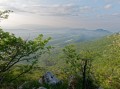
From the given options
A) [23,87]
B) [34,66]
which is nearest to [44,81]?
[23,87]

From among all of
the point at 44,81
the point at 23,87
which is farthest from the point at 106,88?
the point at 23,87

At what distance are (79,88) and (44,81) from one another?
9023 millimetres

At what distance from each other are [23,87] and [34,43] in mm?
37594

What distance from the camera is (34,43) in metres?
23.2

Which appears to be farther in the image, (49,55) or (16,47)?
(49,55)

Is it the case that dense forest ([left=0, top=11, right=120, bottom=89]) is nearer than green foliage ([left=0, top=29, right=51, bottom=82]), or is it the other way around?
green foliage ([left=0, top=29, right=51, bottom=82])

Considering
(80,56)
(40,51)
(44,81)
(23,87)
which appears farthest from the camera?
(44,81)

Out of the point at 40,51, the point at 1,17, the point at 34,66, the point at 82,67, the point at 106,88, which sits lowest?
the point at 106,88

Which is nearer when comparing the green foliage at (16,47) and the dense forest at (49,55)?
the green foliage at (16,47)

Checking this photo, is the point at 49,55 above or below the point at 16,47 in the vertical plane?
below

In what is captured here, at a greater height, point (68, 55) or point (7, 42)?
point (7, 42)

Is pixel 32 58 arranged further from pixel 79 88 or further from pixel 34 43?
pixel 79 88

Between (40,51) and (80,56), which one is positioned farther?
(80,56)

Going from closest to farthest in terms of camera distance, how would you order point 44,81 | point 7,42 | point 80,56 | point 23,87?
point 7,42
point 80,56
point 23,87
point 44,81
